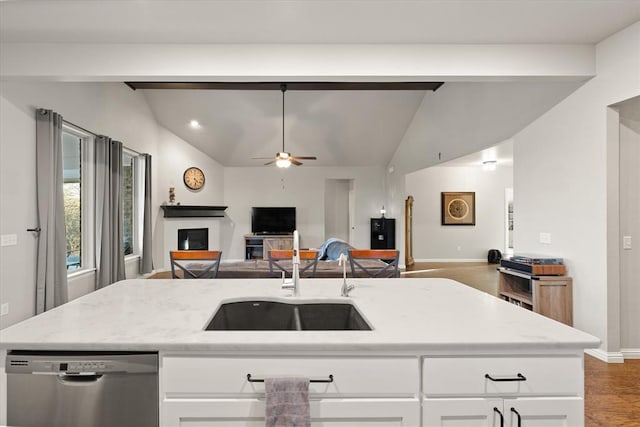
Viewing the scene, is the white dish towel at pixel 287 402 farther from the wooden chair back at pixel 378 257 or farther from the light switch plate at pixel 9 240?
the light switch plate at pixel 9 240

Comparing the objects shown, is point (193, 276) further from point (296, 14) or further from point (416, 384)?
point (416, 384)

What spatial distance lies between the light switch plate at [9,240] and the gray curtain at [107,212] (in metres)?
1.52

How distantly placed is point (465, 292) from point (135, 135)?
21.0ft

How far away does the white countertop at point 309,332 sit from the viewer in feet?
4.05

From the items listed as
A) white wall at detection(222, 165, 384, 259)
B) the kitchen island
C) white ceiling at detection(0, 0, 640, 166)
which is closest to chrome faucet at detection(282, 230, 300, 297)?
the kitchen island

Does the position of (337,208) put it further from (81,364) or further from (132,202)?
(81,364)

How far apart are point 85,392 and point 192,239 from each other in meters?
7.33

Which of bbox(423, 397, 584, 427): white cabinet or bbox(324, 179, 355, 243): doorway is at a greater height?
bbox(324, 179, 355, 243): doorway

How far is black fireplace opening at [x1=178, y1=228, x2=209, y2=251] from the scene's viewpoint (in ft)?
26.1

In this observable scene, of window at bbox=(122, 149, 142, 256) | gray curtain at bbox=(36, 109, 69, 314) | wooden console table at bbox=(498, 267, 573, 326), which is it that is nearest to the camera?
wooden console table at bbox=(498, 267, 573, 326)

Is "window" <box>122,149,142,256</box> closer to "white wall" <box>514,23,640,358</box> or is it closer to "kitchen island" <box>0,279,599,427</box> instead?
"kitchen island" <box>0,279,599,427</box>

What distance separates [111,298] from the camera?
183 centimetres

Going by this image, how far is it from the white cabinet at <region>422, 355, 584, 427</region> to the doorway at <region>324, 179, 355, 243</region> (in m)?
9.23

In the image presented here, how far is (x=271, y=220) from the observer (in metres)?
9.59
